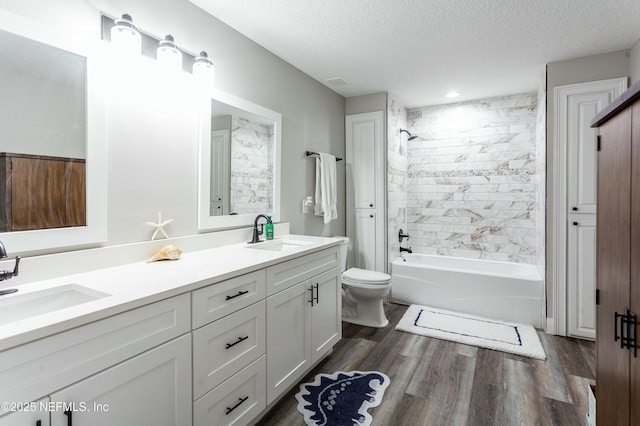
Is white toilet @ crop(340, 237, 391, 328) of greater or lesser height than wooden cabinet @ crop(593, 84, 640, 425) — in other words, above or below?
below

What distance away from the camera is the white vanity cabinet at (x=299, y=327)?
1.75 meters

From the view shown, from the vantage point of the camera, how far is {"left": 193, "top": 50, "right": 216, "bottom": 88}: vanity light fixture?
192 centimetres

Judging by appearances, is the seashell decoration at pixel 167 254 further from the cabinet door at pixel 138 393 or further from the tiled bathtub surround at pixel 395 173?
the tiled bathtub surround at pixel 395 173

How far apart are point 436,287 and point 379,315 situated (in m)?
0.82

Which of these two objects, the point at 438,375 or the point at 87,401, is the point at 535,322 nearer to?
the point at 438,375

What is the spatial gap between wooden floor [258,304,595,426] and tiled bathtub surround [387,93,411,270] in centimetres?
130

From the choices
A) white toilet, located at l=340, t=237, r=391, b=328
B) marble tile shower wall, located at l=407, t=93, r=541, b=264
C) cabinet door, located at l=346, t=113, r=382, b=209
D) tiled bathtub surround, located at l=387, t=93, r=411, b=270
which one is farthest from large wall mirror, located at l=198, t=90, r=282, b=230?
marble tile shower wall, located at l=407, t=93, r=541, b=264

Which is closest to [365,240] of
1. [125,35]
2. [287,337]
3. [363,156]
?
[363,156]

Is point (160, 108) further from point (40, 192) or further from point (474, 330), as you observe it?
point (474, 330)

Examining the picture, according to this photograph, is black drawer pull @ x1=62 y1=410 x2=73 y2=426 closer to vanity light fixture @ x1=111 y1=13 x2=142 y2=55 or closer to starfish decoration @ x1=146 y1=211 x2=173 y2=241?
starfish decoration @ x1=146 y1=211 x2=173 y2=241

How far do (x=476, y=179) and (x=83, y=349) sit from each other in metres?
4.12

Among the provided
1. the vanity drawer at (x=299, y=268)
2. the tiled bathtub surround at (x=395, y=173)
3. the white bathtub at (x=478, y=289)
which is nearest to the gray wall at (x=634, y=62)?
the white bathtub at (x=478, y=289)

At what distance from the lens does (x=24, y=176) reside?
1.27m

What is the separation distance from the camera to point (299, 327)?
1.98m
